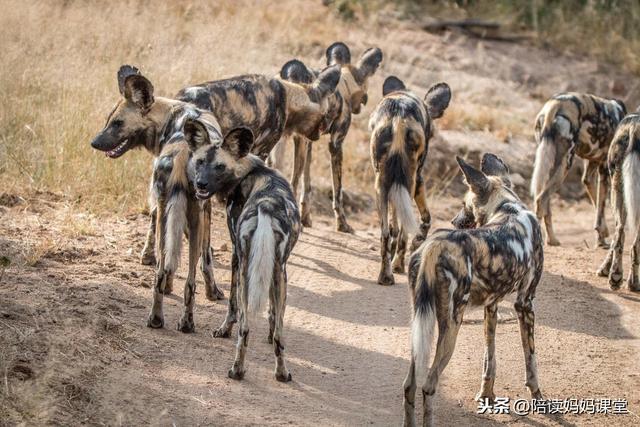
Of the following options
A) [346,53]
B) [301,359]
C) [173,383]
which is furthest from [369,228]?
[173,383]

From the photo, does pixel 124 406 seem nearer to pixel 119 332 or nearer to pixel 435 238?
pixel 119 332

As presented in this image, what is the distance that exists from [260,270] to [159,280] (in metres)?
0.83

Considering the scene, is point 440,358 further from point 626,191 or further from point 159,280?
point 626,191

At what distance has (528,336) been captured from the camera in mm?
4559

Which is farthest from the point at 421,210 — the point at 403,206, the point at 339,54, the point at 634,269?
the point at 339,54

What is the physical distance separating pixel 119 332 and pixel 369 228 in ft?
11.9

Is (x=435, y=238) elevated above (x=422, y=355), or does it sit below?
above

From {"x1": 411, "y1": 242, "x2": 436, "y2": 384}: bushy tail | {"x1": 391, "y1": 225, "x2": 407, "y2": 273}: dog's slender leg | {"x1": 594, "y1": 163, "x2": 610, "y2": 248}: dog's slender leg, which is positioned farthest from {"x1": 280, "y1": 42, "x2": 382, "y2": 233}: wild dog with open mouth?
{"x1": 411, "y1": 242, "x2": 436, "y2": 384}: bushy tail

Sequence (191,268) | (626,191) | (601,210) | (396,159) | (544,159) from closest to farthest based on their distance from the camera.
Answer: (191,268) → (396,159) → (626,191) → (544,159) → (601,210)

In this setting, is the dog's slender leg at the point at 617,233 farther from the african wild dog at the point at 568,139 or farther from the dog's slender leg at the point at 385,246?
the dog's slender leg at the point at 385,246

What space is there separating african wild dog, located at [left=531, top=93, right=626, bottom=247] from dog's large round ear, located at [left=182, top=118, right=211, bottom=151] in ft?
11.2

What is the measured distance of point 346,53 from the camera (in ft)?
27.0

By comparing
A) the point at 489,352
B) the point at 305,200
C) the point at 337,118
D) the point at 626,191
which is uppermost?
the point at 337,118

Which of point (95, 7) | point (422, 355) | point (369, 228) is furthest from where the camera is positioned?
point (95, 7)
